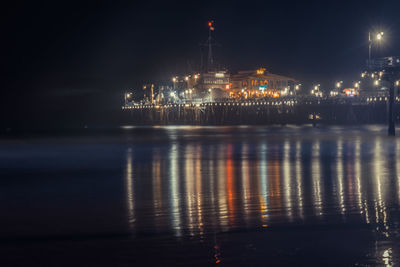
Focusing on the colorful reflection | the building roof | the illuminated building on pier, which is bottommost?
the colorful reflection

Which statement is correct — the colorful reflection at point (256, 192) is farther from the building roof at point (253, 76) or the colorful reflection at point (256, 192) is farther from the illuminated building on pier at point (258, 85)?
the building roof at point (253, 76)

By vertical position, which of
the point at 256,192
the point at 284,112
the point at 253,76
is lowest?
the point at 256,192

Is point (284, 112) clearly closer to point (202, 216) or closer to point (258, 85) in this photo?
point (258, 85)

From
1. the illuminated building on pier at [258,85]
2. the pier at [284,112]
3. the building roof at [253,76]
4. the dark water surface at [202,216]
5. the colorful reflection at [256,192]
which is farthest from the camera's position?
the building roof at [253,76]

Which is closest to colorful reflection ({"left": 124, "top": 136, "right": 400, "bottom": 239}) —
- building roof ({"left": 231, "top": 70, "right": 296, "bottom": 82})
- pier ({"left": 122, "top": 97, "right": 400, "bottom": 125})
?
pier ({"left": 122, "top": 97, "right": 400, "bottom": 125})

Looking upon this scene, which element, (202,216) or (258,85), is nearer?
(202,216)

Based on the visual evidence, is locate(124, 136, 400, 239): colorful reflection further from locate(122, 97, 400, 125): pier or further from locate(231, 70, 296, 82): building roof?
locate(231, 70, 296, 82): building roof

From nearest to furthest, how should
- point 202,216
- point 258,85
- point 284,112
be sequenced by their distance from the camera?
point 202,216
point 284,112
point 258,85

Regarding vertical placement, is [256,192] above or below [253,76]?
below

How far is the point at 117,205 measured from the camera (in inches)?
Answer: 500

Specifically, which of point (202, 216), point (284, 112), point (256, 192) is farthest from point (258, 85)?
point (202, 216)

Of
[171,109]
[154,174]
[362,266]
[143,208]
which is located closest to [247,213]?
[143,208]

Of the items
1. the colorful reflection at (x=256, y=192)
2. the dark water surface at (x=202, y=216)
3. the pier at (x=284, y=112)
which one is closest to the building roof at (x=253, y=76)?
the pier at (x=284, y=112)

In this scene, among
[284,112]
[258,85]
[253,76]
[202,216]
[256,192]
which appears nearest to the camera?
[202,216]
